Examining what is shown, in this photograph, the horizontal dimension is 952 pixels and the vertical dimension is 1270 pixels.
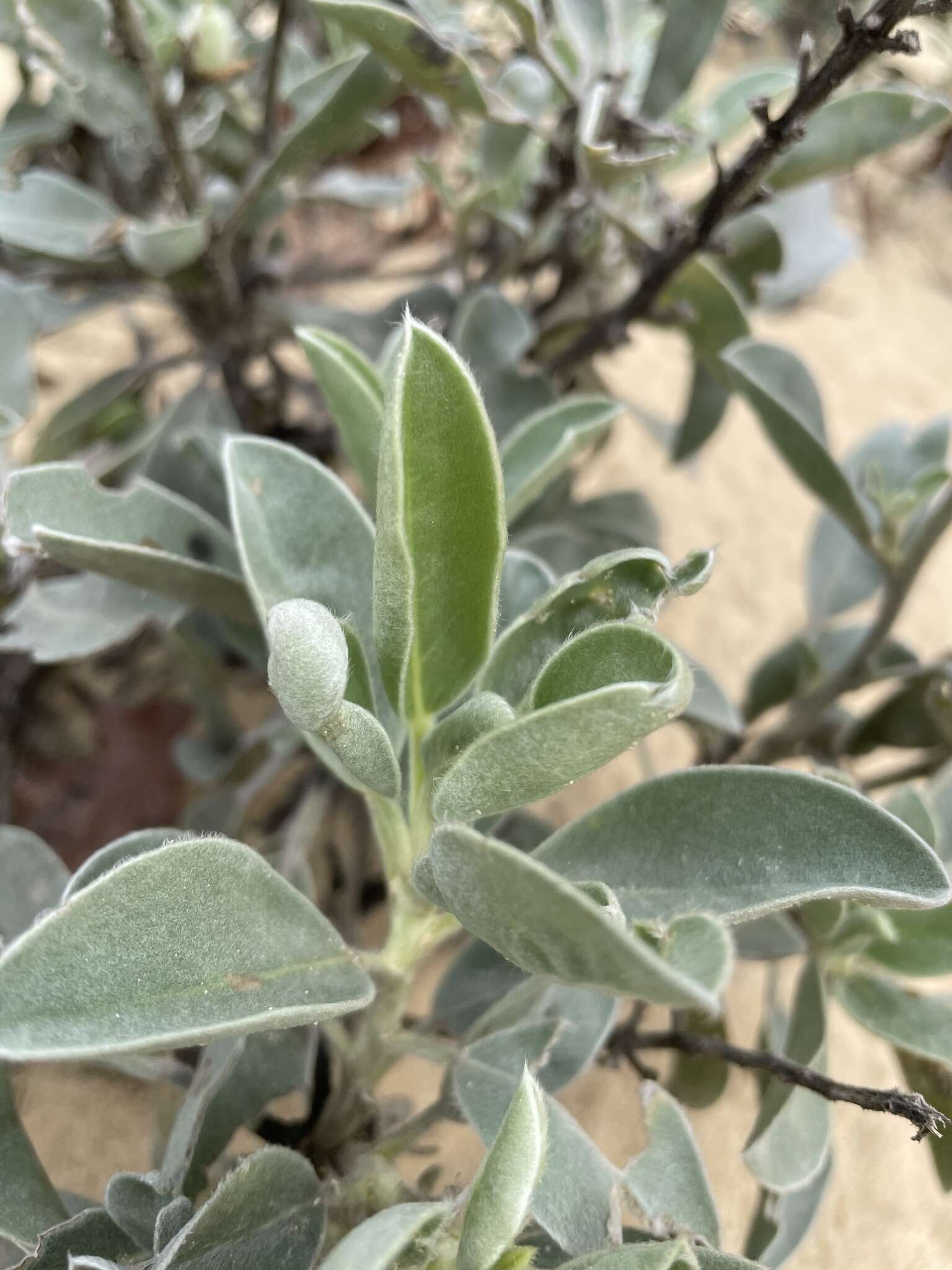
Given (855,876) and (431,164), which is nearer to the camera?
(855,876)

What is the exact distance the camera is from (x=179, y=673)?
1.26 meters

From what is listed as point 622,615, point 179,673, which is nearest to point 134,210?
point 179,673

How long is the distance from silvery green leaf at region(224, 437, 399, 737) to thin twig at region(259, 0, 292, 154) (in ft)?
1.63

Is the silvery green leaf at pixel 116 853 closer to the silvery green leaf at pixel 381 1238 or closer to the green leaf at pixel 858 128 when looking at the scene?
the silvery green leaf at pixel 381 1238

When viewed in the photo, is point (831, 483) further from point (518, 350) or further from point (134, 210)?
point (134, 210)

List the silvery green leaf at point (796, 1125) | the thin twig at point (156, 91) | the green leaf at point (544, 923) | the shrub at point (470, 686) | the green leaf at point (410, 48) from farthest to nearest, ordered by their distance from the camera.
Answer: the thin twig at point (156, 91) → the green leaf at point (410, 48) → the silvery green leaf at point (796, 1125) → the shrub at point (470, 686) → the green leaf at point (544, 923)

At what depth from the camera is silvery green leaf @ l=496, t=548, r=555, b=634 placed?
69 centimetres

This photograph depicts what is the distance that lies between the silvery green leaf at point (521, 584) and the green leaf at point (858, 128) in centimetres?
54

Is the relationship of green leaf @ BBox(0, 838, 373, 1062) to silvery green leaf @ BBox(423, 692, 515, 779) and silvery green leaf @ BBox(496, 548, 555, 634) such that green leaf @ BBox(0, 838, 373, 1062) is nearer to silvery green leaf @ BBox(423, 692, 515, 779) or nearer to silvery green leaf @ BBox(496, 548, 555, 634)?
silvery green leaf @ BBox(423, 692, 515, 779)

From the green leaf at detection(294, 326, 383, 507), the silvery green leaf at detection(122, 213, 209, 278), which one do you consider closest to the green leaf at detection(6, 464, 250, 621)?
the green leaf at detection(294, 326, 383, 507)

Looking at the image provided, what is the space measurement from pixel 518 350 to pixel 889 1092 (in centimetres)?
70

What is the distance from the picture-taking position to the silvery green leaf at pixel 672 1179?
2.02 feet

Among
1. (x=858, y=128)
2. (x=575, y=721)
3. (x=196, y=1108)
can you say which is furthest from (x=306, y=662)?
(x=858, y=128)

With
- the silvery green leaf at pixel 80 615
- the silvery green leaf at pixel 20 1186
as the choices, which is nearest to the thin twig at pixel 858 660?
the silvery green leaf at pixel 80 615
